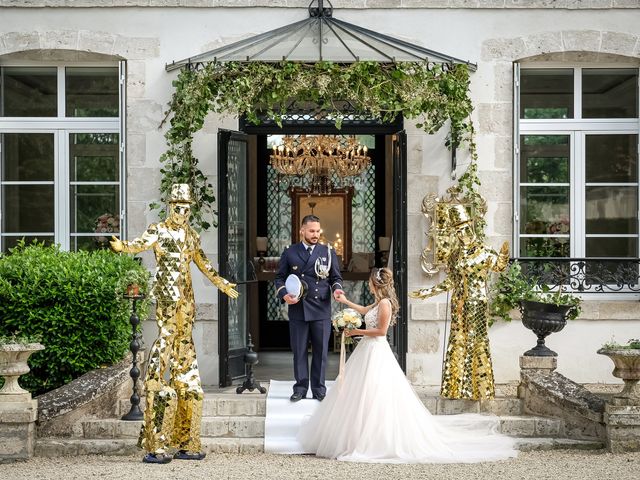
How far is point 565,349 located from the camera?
9758 mm

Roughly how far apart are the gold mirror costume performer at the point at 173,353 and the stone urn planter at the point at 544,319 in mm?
2832

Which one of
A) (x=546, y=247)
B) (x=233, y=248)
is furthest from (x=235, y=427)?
(x=546, y=247)

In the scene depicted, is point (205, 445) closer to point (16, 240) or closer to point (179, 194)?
point (179, 194)

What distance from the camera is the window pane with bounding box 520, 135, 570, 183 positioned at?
33.1 ft

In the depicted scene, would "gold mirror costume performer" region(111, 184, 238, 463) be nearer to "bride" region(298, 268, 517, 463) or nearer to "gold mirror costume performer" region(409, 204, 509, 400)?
"bride" region(298, 268, 517, 463)

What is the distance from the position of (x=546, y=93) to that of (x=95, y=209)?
13.6 feet

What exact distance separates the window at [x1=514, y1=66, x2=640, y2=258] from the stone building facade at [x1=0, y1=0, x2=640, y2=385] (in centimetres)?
34

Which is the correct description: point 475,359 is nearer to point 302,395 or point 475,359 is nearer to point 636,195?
point 302,395

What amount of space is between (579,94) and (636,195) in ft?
3.38

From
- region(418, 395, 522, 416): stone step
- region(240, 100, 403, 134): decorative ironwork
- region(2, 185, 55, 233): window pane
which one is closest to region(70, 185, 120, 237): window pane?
region(2, 185, 55, 233): window pane

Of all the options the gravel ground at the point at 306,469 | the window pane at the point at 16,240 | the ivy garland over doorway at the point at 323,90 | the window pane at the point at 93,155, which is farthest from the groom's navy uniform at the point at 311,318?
the window pane at the point at 16,240

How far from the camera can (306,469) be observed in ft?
23.5

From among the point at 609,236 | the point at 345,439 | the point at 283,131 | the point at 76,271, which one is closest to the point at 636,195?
the point at 609,236

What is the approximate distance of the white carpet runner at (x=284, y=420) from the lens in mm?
7793
